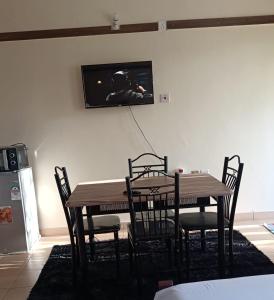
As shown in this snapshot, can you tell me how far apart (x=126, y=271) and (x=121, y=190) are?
746 mm

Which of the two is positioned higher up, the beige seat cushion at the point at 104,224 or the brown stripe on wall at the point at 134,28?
the brown stripe on wall at the point at 134,28

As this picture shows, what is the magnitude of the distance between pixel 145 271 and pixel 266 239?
4.71 ft

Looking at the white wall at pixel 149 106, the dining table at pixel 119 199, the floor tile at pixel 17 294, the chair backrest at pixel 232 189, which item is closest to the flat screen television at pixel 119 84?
the white wall at pixel 149 106

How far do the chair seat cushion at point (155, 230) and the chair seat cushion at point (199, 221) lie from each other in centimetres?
15

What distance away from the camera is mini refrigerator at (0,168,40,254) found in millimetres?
3445

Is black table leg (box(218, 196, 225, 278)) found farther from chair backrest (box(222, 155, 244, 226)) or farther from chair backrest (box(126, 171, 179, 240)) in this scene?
chair backrest (box(126, 171, 179, 240))

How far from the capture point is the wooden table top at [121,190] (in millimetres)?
2426

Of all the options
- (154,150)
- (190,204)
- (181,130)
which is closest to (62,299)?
(190,204)

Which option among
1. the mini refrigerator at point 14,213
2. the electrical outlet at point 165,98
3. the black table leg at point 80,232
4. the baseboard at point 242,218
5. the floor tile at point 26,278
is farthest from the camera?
the baseboard at point 242,218

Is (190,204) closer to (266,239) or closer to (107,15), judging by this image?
(266,239)

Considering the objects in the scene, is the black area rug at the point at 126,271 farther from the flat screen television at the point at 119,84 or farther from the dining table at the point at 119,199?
the flat screen television at the point at 119,84

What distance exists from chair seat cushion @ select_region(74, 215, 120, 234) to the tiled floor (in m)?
0.72

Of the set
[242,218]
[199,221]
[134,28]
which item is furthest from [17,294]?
[134,28]

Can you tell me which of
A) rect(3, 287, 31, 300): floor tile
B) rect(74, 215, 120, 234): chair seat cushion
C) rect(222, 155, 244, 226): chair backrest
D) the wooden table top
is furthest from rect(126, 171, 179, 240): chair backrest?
rect(3, 287, 31, 300): floor tile
